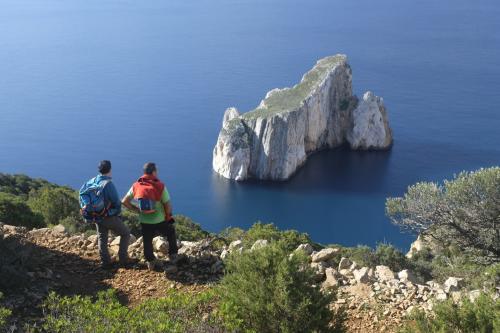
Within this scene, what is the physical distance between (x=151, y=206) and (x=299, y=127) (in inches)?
1747

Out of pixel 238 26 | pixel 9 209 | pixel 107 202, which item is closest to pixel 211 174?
pixel 9 209

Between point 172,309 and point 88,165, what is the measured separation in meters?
44.2

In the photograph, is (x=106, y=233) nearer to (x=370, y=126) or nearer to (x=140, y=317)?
(x=140, y=317)

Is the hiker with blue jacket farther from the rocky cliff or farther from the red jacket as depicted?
the rocky cliff

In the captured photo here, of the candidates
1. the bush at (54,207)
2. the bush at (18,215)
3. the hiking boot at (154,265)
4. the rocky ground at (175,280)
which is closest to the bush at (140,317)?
the rocky ground at (175,280)

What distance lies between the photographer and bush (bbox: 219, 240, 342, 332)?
5109mm

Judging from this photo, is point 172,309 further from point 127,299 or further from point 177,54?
point 177,54

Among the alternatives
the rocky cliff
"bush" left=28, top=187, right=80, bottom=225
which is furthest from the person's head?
the rocky cliff

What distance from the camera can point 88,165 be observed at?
47.6m

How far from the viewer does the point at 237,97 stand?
206ft

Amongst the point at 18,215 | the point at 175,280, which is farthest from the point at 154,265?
the point at 18,215

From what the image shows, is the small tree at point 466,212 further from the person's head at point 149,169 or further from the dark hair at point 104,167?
the dark hair at point 104,167

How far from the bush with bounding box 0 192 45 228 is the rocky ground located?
8.11ft

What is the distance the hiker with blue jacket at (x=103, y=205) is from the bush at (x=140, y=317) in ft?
5.48
